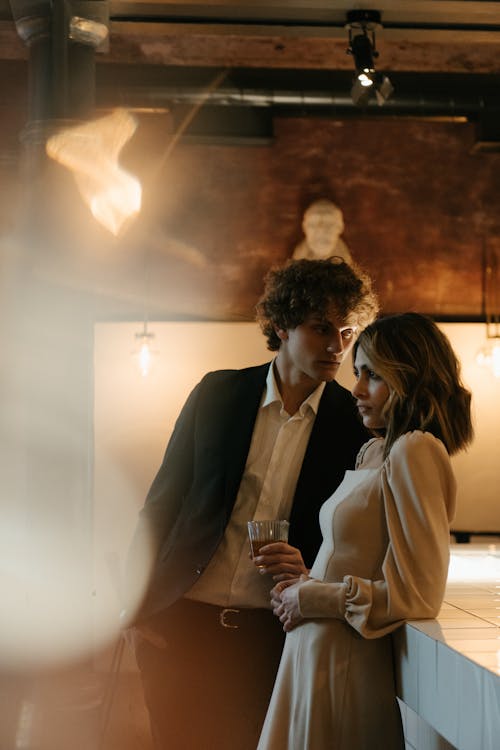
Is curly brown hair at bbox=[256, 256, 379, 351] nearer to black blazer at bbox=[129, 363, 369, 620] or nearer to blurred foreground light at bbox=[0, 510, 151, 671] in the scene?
black blazer at bbox=[129, 363, 369, 620]

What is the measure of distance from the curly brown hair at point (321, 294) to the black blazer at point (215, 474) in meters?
0.22

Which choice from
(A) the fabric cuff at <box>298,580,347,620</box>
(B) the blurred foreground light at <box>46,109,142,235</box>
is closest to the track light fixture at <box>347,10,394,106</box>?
(B) the blurred foreground light at <box>46,109,142,235</box>

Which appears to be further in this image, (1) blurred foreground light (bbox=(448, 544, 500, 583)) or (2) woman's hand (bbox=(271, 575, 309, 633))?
(1) blurred foreground light (bbox=(448, 544, 500, 583))

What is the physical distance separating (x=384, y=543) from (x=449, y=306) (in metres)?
5.39

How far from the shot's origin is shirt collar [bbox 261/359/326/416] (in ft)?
8.55

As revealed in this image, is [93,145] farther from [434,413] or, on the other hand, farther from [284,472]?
[434,413]

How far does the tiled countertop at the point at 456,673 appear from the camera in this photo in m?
1.55

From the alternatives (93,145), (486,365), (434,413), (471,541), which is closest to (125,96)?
(93,145)

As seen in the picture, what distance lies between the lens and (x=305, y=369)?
2.54m

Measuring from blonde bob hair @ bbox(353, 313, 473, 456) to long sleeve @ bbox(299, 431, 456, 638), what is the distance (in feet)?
0.19

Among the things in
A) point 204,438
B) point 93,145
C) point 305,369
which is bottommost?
point 204,438

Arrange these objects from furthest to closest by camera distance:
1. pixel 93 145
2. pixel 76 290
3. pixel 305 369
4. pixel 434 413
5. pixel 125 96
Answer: pixel 125 96 → pixel 76 290 → pixel 93 145 → pixel 305 369 → pixel 434 413

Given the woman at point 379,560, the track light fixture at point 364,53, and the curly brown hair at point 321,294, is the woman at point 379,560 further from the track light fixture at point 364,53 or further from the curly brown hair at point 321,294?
the track light fixture at point 364,53

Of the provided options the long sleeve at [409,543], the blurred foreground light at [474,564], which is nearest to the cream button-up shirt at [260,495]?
the long sleeve at [409,543]
